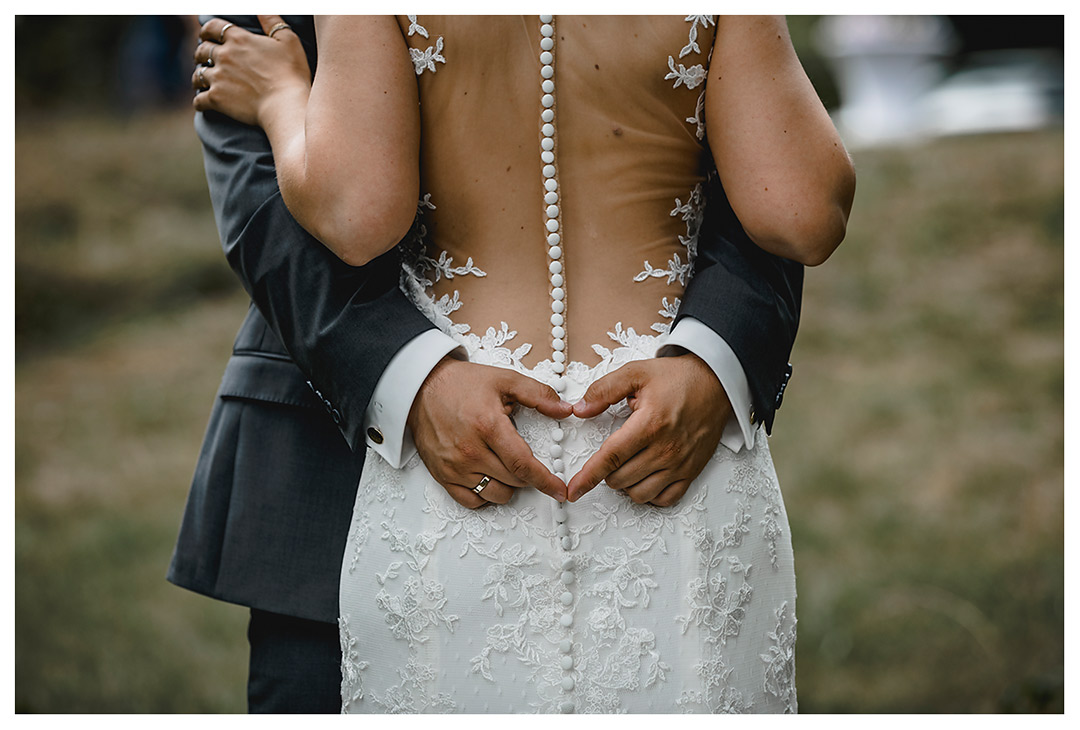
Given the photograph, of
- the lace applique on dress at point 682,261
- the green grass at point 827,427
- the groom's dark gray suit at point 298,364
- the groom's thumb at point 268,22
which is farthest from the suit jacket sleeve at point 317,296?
the green grass at point 827,427

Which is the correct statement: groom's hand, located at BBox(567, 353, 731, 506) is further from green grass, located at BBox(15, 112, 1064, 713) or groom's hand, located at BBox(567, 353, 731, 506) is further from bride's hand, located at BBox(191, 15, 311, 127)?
green grass, located at BBox(15, 112, 1064, 713)

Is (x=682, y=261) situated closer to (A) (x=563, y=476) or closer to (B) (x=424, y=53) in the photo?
(A) (x=563, y=476)

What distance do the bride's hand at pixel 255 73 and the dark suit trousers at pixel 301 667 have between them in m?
0.98

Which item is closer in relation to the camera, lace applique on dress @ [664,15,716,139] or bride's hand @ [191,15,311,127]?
lace applique on dress @ [664,15,716,139]

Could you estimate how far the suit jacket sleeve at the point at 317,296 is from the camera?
1.53 m

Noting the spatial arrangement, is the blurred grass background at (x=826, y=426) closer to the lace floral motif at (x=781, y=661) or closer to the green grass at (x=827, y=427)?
the green grass at (x=827, y=427)

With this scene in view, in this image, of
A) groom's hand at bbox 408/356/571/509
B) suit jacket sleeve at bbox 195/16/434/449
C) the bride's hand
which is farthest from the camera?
the bride's hand

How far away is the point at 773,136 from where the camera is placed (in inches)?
57.7

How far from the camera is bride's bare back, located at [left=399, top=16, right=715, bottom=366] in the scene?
1468mm

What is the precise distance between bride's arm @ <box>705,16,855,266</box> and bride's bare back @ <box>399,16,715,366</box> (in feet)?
0.17

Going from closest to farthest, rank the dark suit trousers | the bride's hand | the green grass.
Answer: the bride's hand < the dark suit trousers < the green grass

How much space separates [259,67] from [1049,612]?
3.68 metres

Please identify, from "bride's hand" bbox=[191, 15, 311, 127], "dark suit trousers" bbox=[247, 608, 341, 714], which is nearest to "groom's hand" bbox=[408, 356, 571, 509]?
"bride's hand" bbox=[191, 15, 311, 127]
